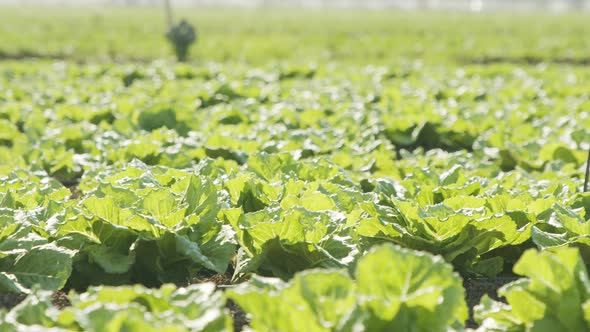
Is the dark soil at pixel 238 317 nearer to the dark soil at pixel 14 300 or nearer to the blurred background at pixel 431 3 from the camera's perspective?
the dark soil at pixel 14 300

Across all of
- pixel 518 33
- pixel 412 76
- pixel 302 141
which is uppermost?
pixel 302 141

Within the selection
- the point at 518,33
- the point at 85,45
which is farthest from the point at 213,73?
the point at 518,33

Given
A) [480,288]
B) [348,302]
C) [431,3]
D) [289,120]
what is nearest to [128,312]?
[348,302]

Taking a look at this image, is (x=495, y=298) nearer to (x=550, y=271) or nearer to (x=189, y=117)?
(x=550, y=271)

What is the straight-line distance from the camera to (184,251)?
10.6ft

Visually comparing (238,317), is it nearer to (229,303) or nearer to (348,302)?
(229,303)

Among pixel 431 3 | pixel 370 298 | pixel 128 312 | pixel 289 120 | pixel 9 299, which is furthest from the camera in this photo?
pixel 431 3

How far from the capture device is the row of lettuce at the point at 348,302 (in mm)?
2111

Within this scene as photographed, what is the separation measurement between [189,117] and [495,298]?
4077 millimetres

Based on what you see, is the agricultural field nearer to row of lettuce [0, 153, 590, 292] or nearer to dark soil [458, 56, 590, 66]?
row of lettuce [0, 153, 590, 292]

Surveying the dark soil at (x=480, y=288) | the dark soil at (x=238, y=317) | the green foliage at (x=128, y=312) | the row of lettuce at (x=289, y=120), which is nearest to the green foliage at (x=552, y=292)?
the dark soil at (x=480, y=288)

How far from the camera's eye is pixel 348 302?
2158 millimetres

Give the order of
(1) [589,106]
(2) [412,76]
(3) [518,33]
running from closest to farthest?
(1) [589,106] → (2) [412,76] → (3) [518,33]

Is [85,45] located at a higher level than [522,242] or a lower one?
lower
